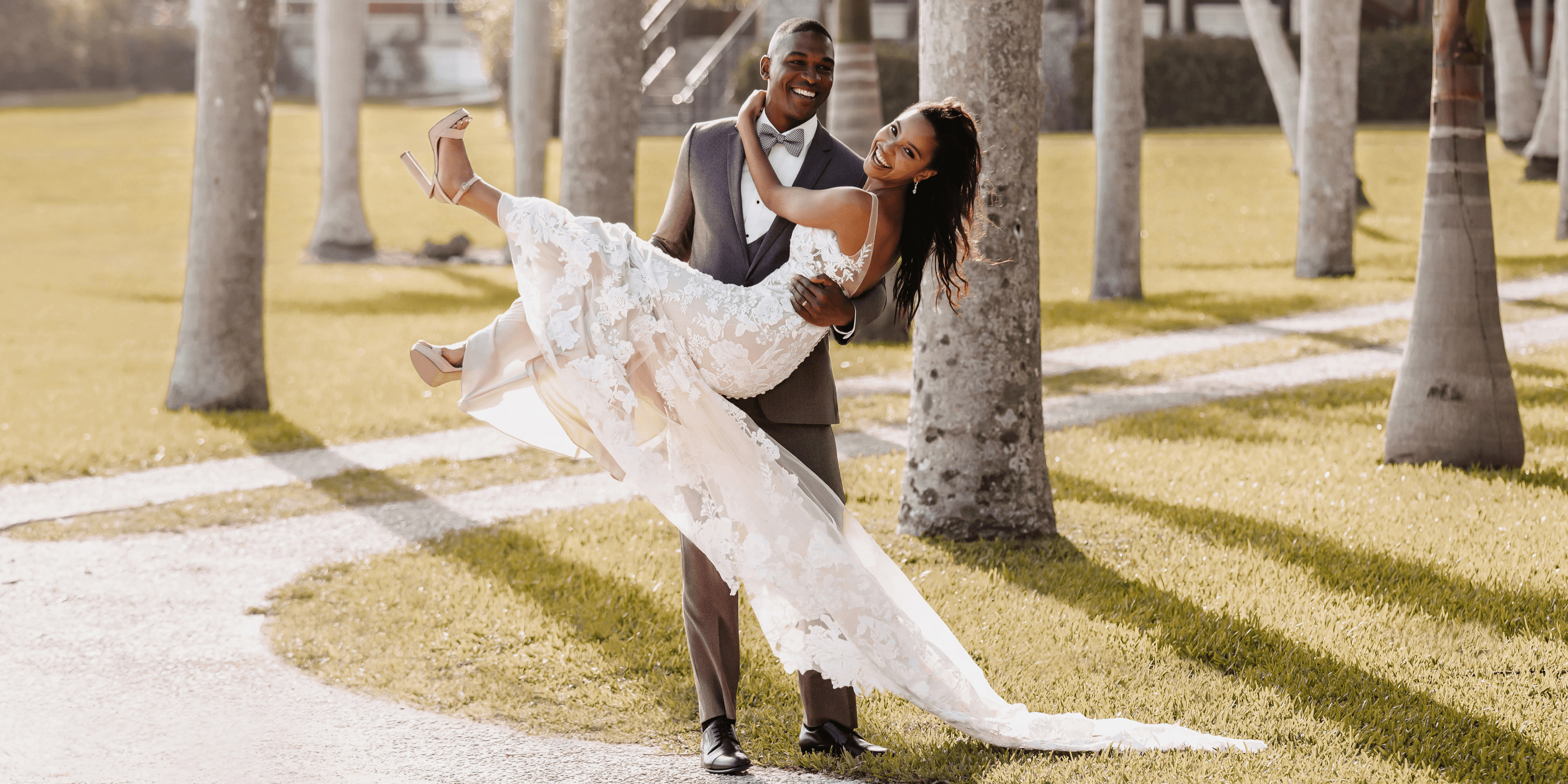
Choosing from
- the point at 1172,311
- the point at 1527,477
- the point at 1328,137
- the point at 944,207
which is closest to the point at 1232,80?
the point at 1328,137

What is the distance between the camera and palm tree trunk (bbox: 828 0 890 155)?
12.1 metres

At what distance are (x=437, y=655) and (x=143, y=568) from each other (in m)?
2.07

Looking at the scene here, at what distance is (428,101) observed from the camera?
57.8m

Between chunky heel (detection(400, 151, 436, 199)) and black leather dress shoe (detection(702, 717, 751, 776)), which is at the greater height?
chunky heel (detection(400, 151, 436, 199))

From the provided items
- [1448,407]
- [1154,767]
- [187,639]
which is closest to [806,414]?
[1154,767]

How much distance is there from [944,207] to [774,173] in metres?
0.45

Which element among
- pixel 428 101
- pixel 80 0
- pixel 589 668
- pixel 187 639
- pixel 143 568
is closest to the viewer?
pixel 589 668

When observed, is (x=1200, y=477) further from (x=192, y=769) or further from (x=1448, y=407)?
(x=192, y=769)

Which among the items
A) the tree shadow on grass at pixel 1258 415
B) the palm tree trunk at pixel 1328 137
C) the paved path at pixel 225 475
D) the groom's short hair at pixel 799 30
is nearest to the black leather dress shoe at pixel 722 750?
the groom's short hair at pixel 799 30

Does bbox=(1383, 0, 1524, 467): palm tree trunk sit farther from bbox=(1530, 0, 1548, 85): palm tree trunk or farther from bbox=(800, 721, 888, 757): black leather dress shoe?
bbox=(1530, 0, 1548, 85): palm tree trunk

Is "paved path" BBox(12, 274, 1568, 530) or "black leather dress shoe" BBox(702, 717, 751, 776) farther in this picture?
"paved path" BBox(12, 274, 1568, 530)

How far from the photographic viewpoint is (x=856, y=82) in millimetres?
12172

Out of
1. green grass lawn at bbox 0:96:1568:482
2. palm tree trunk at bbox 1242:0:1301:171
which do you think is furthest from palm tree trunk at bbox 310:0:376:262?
palm tree trunk at bbox 1242:0:1301:171

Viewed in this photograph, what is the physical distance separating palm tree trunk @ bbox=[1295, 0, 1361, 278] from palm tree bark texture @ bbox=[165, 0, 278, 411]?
36.0ft
